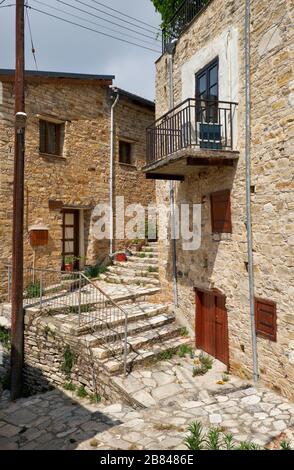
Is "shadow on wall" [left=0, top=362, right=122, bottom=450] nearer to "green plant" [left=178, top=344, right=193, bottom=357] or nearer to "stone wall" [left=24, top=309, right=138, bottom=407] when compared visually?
"stone wall" [left=24, top=309, right=138, bottom=407]

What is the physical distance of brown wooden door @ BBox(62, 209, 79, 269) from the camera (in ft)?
42.3

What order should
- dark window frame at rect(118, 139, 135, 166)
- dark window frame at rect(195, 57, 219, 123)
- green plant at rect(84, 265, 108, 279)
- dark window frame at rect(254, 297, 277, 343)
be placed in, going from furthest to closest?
→ dark window frame at rect(118, 139, 135, 166), green plant at rect(84, 265, 108, 279), dark window frame at rect(195, 57, 219, 123), dark window frame at rect(254, 297, 277, 343)

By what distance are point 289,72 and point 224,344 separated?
17.5 feet

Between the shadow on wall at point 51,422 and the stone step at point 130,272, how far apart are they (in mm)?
4697

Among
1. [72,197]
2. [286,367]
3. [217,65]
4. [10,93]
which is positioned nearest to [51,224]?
[72,197]

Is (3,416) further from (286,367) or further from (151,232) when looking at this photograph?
(151,232)

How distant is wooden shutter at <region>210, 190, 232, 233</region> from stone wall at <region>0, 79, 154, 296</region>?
586 centimetres

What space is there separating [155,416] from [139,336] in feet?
8.34

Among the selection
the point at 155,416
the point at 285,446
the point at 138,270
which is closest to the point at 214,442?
the point at 285,446

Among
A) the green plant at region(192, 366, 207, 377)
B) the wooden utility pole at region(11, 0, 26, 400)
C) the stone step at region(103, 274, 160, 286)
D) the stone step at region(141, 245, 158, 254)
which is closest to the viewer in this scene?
the green plant at region(192, 366, 207, 377)

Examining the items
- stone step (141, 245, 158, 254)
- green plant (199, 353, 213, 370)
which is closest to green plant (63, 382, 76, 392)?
green plant (199, 353, 213, 370)

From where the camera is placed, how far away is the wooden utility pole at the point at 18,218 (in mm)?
8258

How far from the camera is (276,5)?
630 centimetres

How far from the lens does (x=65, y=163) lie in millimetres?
12406
